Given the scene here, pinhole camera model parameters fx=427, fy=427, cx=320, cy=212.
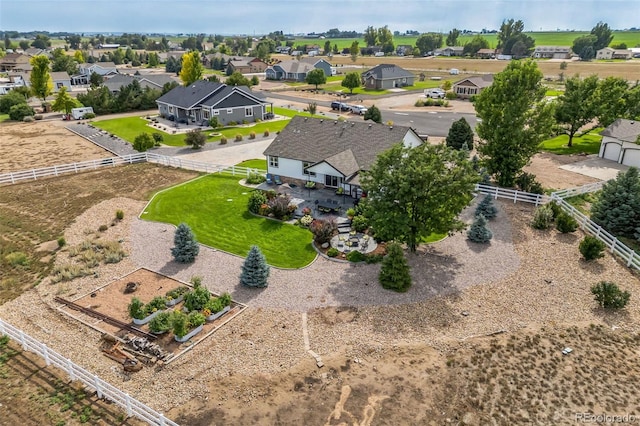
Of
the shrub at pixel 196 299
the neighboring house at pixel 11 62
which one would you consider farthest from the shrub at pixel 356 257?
the neighboring house at pixel 11 62

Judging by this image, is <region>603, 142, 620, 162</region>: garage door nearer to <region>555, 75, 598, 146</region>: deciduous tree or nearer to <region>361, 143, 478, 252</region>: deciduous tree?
<region>555, 75, 598, 146</region>: deciduous tree

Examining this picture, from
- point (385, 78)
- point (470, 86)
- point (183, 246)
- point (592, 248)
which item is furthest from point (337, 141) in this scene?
point (385, 78)

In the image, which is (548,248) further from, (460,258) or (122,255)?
(122,255)

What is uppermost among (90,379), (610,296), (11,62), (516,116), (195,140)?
(11,62)

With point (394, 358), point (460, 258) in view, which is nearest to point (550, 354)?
point (394, 358)

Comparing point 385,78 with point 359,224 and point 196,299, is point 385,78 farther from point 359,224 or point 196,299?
point 196,299
